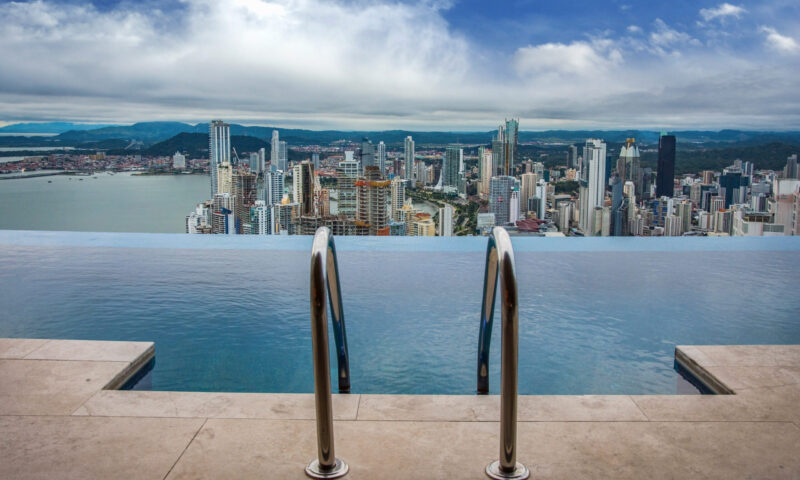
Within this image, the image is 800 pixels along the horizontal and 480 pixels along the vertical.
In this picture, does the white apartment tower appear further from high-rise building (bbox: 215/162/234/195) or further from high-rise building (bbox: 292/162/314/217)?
high-rise building (bbox: 292/162/314/217)

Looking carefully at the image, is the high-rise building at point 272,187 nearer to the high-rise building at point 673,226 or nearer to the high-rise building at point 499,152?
the high-rise building at point 499,152

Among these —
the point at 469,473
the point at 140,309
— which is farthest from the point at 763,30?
the point at 469,473

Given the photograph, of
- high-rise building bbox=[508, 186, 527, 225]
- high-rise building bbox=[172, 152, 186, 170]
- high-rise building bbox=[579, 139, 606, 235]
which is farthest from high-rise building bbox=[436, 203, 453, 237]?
high-rise building bbox=[172, 152, 186, 170]

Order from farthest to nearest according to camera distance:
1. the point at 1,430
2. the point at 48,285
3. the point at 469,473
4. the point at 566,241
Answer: the point at 566,241 → the point at 48,285 → the point at 1,430 → the point at 469,473

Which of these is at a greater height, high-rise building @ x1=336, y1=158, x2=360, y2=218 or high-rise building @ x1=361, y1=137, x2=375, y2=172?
high-rise building @ x1=361, y1=137, x2=375, y2=172

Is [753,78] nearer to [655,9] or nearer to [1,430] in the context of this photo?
[655,9]

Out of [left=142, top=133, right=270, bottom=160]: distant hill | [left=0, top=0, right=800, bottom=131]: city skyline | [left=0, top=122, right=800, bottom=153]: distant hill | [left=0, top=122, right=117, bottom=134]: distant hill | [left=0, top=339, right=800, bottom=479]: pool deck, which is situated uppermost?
[left=0, top=0, right=800, bottom=131]: city skyline
